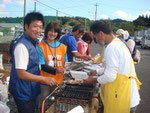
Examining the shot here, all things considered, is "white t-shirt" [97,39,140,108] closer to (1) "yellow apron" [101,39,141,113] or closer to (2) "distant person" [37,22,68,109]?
(1) "yellow apron" [101,39,141,113]

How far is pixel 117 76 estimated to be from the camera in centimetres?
162

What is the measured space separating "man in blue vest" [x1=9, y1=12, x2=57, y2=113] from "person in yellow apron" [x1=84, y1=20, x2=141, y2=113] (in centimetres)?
62

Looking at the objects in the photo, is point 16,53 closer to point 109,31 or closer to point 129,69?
point 109,31

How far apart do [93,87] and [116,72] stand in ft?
2.09

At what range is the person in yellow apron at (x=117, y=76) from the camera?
1578 mm

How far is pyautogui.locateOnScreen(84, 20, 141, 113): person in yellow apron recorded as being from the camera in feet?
5.18

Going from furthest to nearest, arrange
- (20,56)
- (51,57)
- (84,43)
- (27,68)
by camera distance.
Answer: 1. (84,43)
2. (51,57)
3. (27,68)
4. (20,56)

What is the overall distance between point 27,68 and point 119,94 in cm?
104

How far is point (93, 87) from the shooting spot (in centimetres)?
215

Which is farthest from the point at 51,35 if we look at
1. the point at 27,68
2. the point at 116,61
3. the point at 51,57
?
the point at 116,61

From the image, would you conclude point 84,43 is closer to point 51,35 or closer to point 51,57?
point 51,35

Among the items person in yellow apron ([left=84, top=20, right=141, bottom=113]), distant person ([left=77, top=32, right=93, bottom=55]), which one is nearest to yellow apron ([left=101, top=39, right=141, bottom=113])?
person in yellow apron ([left=84, top=20, right=141, bottom=113])

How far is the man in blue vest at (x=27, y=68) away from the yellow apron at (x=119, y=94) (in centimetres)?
63

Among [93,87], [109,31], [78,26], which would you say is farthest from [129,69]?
[78,26]
